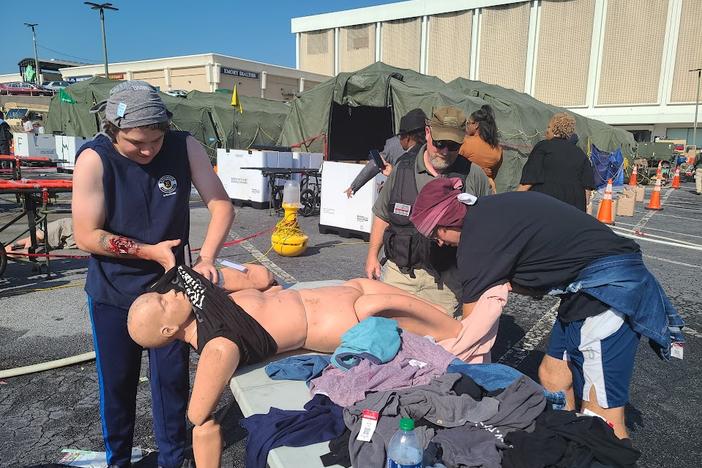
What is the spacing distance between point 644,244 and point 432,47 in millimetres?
47904

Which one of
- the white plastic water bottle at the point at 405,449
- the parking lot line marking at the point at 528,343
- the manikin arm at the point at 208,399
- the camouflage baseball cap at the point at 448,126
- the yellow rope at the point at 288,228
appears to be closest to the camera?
the white plastic water bottle at the point at 405,449

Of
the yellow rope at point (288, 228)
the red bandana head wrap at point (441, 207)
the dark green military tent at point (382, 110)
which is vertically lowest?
the yellow rope at point (288, 228)

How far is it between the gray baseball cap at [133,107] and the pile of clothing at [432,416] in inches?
51.1

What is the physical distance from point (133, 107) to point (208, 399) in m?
1.27

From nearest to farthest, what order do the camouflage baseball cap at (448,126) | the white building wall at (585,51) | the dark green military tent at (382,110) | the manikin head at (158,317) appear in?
1. the manikin head at (158,317)
2. the camouflage baseball cap at (448,126)
3. the dark green military tent at (382,110)
4. the white building wall at (585,51)

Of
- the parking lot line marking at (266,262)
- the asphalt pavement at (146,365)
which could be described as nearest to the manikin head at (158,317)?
the asphalt pavement at (146,365)

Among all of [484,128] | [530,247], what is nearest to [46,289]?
[484,128]

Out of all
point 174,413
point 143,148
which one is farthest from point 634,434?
point 143,148

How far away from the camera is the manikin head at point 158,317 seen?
7.13 feet

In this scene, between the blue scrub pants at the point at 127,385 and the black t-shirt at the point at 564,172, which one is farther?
the black t-shirt at the point at 564,172

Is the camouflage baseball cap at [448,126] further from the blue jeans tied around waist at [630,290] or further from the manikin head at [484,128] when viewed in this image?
the manikin head at [484,128]

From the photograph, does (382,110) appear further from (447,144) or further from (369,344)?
(369,344)

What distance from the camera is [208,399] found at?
2053mm

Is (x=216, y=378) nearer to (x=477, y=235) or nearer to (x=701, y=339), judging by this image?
(x=477, y=235)
